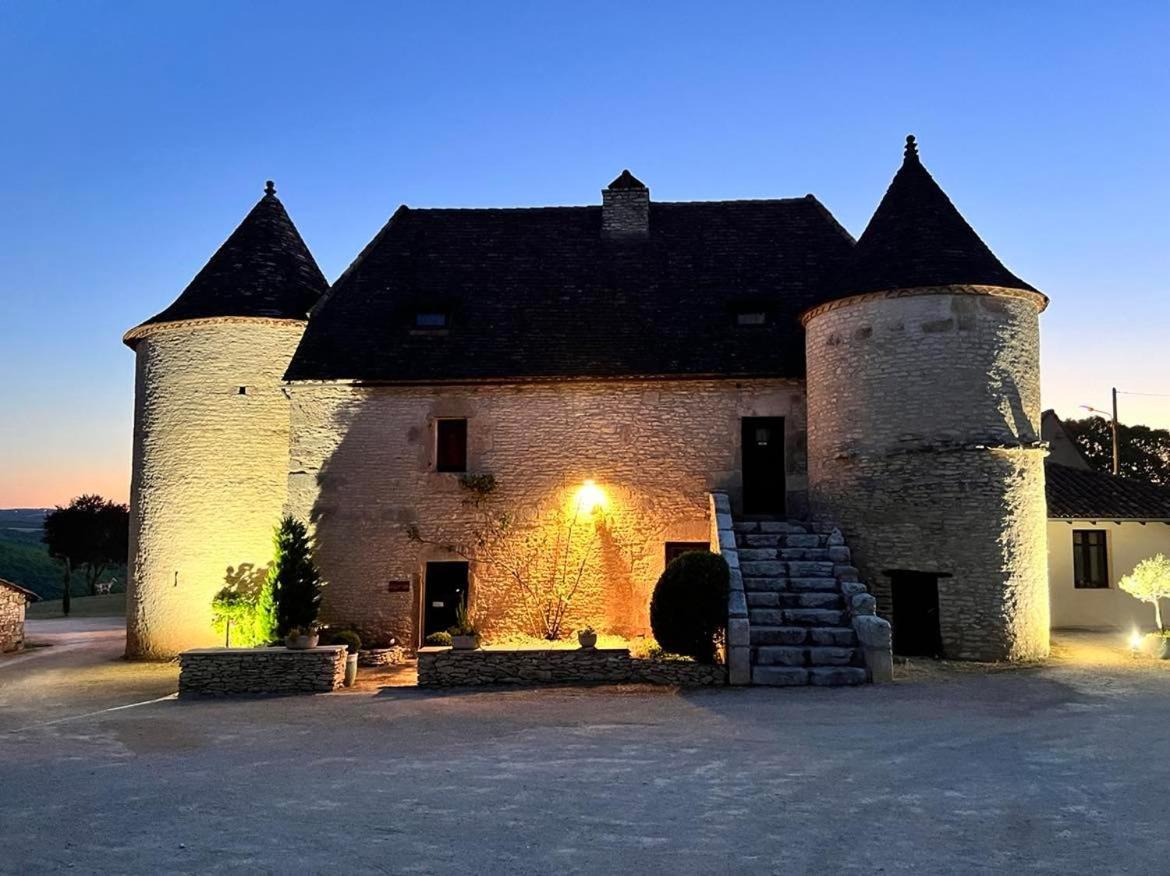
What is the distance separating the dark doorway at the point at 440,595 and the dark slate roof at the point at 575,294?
382 centimetres

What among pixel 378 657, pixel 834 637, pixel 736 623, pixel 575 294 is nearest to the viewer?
pixel 736 623

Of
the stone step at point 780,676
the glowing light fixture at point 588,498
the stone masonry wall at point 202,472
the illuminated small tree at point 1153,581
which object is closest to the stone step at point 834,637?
the stone step at point 780,676

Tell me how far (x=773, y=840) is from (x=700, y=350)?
12.1 m

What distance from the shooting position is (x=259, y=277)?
18844 millimetres

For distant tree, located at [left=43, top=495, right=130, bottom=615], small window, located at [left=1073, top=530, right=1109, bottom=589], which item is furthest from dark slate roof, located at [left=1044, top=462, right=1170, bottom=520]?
distant tree, located at [left=43, top=495, right=130, bottom=615]

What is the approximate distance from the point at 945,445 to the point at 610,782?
9316mm

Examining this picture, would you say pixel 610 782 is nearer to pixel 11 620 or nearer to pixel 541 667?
pixel 541 667

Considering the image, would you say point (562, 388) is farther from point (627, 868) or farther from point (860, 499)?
point (627, 868)

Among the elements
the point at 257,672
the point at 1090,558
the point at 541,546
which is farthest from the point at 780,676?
the point at 1090,558

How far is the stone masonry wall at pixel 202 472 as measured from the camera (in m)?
17.6

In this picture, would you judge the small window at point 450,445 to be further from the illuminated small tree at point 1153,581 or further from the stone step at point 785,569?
the illuminated small tree at point 1153,581

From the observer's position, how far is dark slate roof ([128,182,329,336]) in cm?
1827

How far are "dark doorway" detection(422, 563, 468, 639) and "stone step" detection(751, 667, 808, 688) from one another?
6711 mm

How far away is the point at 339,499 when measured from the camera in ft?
56.0
